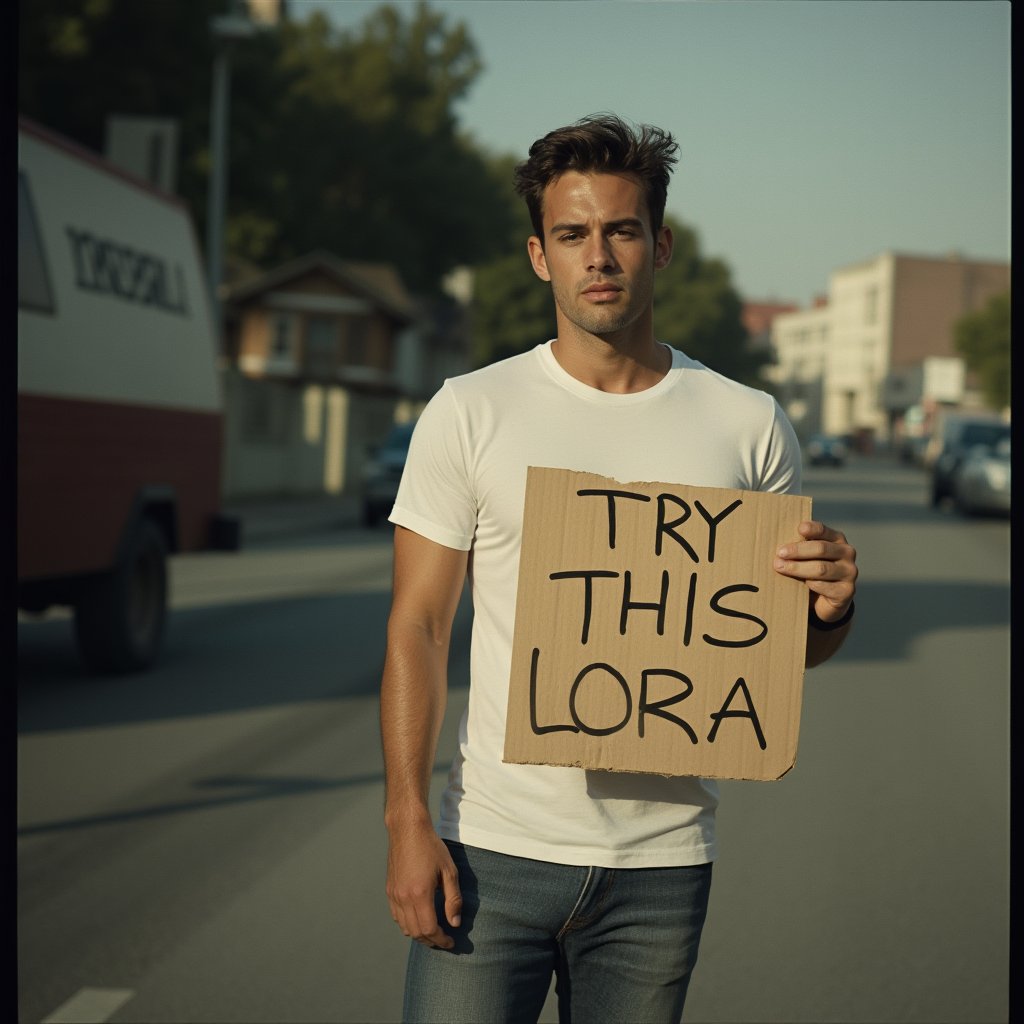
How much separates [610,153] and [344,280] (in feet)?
198

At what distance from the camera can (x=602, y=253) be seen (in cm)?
255

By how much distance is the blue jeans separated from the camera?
2475mm

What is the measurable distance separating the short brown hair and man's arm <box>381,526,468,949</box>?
647 mm

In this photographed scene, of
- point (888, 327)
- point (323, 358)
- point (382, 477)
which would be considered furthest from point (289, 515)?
point (888, 327)

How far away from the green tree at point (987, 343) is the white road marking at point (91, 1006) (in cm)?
8168

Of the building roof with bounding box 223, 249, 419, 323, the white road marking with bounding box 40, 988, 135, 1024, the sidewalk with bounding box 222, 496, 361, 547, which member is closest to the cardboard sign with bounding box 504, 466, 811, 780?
the white road marking with bounding box 40, 988, 135, 1024

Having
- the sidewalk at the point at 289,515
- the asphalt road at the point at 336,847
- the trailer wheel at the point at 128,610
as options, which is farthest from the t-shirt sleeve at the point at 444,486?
the sidewalk at the point at 289,515

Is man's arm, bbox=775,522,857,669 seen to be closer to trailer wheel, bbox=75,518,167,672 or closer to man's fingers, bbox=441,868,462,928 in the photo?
man's fingers, bbox=441,868,462,928

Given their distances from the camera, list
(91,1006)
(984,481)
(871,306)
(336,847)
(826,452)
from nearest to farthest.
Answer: (91,1006) < (336,847) < (984,481) < (826,452) < (871,306)

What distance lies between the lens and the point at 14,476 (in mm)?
2135

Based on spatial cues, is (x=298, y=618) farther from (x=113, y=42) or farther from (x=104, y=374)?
(x=113, y=42)

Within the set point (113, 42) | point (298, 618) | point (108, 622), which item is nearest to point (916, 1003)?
point (108, 622)

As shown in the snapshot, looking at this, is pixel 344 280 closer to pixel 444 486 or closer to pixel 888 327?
pixel 444 486

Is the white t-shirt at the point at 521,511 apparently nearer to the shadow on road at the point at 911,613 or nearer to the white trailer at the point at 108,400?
the white trailer at the point at 108,400
